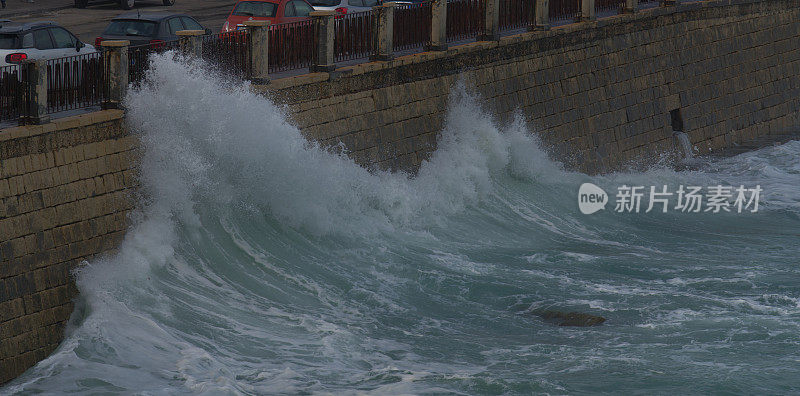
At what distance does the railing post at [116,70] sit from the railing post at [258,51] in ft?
7.65

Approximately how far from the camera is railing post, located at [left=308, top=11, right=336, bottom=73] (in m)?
16.5

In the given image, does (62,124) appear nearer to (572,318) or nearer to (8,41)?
(572,318)

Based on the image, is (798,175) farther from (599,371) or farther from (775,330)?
(599,371)

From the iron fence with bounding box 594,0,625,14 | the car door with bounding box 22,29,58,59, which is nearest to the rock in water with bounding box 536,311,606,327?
the car door with bounding box 22,29,58,59

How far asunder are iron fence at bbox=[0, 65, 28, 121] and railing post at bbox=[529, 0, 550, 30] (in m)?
11.2

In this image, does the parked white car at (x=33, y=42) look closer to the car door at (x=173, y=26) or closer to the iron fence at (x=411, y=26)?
the car door at (x=173, y=26)

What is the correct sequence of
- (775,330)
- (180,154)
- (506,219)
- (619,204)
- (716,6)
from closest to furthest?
(775,330) < (180,154) < (506,219) < (619,204) < (716,6)

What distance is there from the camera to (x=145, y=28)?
807 inches

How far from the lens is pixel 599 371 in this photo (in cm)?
1152

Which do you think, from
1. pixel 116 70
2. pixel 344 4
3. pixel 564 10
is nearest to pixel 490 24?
pixel 564 10

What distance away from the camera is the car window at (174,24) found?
67.5 ft

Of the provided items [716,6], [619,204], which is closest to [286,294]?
[619,204]

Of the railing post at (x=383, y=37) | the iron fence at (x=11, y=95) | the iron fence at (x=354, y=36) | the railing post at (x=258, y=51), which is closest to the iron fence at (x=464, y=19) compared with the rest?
the railing post at (x=383, y=37)

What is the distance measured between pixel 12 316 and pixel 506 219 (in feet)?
30.2
